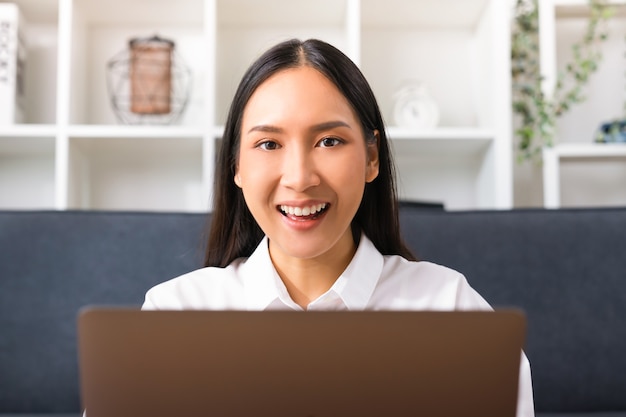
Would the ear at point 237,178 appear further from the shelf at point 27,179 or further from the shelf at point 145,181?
the shelf at point 27,179

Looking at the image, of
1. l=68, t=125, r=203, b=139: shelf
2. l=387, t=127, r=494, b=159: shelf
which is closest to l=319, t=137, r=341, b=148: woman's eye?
l=387, t=127, r=494, b=159: shelf

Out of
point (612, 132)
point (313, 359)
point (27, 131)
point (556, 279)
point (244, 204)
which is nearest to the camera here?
point (313, 359)

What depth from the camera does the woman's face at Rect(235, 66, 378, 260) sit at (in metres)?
1.16

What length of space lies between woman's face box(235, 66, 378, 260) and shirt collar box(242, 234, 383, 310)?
0.10 m

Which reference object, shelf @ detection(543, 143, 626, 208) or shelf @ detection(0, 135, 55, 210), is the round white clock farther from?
shelf @ detection(0, 135, 55, 210)

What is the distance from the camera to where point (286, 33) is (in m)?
2.48

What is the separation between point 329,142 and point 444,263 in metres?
0.66

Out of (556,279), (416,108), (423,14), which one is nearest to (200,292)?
(556,279)

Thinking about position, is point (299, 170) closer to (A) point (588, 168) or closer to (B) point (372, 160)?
(B) point (372, 160)

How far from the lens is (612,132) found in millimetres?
2246

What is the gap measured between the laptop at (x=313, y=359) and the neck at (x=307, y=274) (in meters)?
0.67

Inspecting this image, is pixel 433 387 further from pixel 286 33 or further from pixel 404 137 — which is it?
pixel 286 33

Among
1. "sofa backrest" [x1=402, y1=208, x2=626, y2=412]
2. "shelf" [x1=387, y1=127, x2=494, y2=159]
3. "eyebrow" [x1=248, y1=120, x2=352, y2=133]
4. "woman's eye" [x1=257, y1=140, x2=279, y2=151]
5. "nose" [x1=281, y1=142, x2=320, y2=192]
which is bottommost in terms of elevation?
"sofa backrest" [x1=402, y1=208, x2=626, y2=412]

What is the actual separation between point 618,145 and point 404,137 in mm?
630
